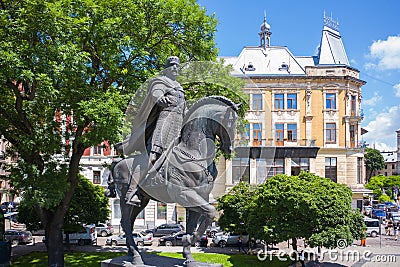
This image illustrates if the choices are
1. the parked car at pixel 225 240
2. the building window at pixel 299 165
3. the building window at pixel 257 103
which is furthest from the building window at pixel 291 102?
the building window at pixel 257 103

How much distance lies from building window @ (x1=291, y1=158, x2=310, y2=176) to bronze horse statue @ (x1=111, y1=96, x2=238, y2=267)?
3974 centimetres

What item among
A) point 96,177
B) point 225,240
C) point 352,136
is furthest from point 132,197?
point 352,136

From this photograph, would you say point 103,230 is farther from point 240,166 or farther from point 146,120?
point 240,166

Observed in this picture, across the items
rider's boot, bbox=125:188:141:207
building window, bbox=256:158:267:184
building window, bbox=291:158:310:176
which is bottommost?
rider's boot, bbox=125:188:141:207

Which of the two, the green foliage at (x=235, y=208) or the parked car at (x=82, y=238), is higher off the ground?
the green foliage at (x=235, y=208)

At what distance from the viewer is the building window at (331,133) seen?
46.9 m

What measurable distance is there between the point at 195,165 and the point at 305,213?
48.8ft

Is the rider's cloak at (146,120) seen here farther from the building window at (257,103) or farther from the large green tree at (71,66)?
the large green tree at (71,66)

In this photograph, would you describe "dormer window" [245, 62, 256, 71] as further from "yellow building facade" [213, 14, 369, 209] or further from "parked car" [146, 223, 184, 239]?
"parked car" [146, 223, 184, 239]

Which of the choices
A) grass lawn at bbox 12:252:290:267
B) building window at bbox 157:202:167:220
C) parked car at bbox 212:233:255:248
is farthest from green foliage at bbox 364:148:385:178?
grass lawn at bbox 12:252:290:267

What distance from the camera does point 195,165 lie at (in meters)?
7.98

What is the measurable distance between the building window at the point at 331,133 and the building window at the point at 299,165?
11.1 ft

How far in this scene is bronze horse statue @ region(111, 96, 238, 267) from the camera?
7941mm

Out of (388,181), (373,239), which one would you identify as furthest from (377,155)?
(373,239)
